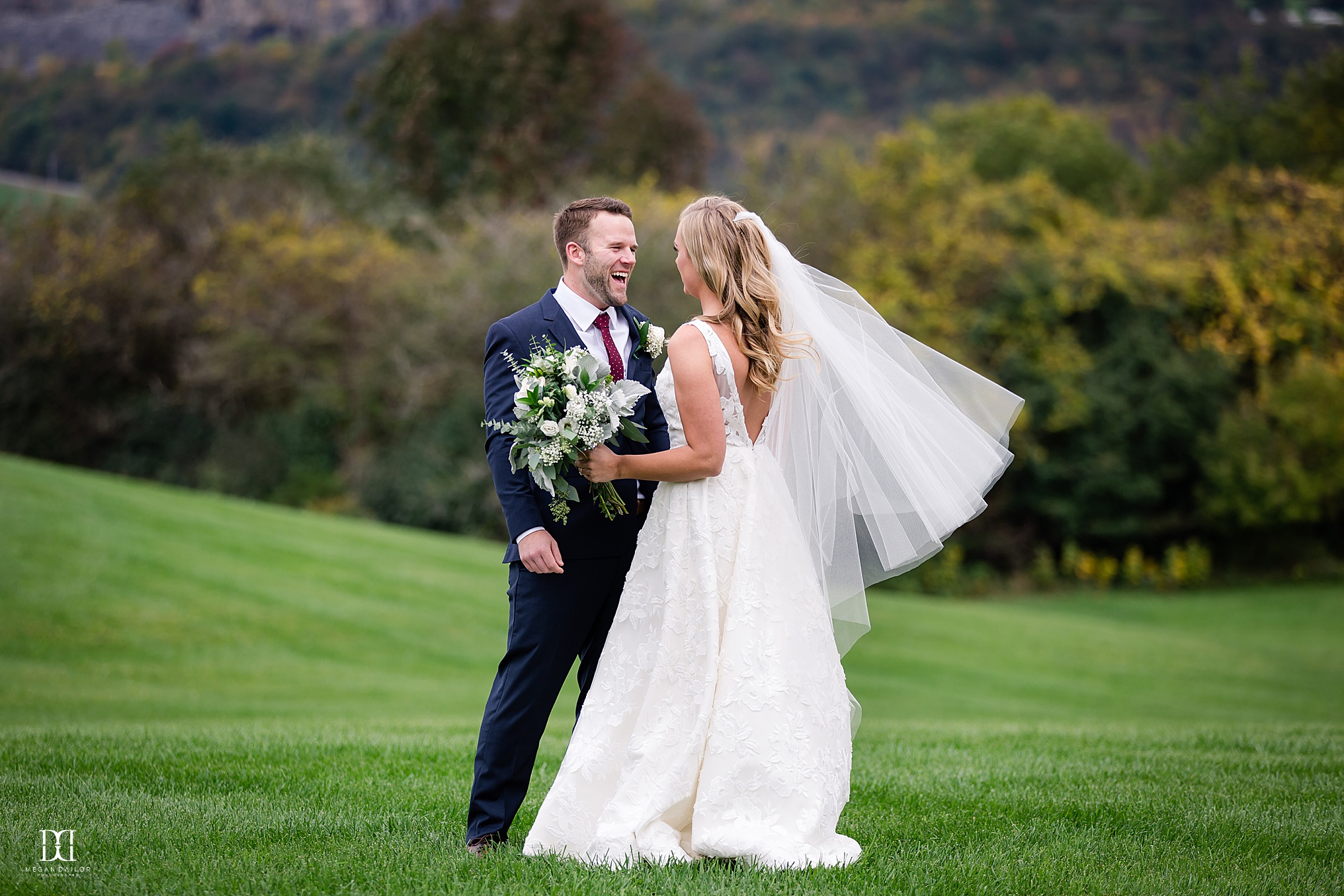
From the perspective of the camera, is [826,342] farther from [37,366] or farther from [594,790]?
[37,366]

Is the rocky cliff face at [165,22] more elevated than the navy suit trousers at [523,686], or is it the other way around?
the rocky cliff face at [165,22]

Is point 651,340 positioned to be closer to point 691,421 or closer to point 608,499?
point 691,421

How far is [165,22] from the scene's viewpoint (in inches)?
2206

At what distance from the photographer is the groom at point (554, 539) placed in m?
4.26

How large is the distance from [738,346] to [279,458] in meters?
24.6

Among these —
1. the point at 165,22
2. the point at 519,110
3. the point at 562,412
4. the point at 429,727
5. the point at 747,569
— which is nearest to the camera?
the point at 562,412

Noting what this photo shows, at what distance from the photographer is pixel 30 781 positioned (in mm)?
5020

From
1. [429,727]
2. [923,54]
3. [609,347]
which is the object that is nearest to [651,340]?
[609,347]

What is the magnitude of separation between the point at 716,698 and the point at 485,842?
3.54ft

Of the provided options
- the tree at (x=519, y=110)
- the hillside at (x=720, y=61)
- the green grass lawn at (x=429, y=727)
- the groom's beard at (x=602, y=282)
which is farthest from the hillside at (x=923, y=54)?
the groom's beard at (x=602, y=282)

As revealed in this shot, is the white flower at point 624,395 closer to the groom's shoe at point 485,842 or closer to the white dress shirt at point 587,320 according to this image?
the white dress shirt at point 587,320

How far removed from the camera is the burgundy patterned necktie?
14.8 feet

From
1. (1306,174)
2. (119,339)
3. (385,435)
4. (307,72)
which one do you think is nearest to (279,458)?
(385,435)

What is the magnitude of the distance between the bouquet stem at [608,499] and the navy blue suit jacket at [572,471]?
74 mm
